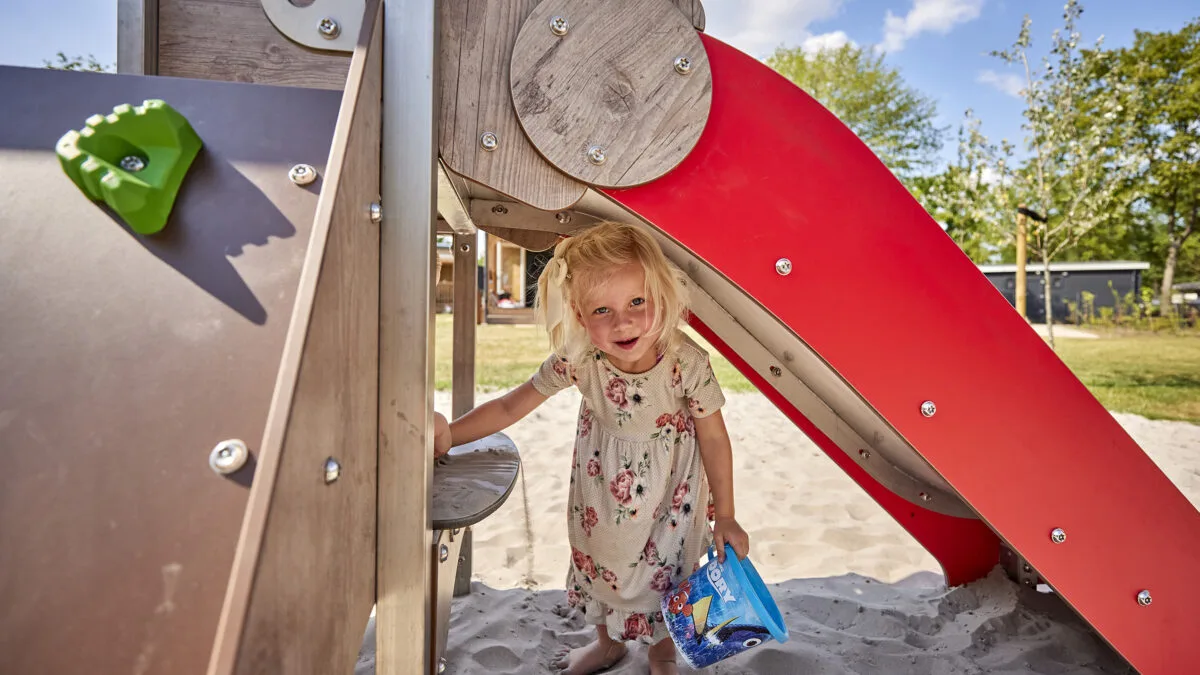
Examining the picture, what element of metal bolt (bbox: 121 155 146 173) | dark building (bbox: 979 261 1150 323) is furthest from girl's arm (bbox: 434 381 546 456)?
dark building (bbox: 979 261 1150 323)

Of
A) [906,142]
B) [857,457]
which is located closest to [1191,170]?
[906,142]

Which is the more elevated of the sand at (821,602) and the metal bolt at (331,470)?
the metal bolt at (331,470)

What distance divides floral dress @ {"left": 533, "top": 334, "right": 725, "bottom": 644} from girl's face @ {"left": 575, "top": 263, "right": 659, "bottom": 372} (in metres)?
0.16

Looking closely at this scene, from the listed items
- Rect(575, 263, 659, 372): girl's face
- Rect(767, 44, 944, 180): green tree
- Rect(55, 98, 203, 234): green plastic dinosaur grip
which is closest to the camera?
Rect(55, 98, 203, 234): green plastic dinosaur grip

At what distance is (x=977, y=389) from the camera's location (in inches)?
52.4

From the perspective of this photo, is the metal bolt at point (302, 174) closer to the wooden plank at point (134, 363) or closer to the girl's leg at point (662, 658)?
the wooden plank at point (134, 363)

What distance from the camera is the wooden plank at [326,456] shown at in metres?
0.63

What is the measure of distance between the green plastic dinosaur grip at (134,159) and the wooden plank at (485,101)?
409 millimetres

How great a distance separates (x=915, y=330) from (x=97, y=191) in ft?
4.71

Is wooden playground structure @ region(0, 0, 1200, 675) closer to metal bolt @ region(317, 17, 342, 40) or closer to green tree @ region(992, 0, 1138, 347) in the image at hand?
metal bolt @ region(317, 17, 342, 40)

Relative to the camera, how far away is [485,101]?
3.78 ft

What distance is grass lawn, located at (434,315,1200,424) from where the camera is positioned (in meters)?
6.68

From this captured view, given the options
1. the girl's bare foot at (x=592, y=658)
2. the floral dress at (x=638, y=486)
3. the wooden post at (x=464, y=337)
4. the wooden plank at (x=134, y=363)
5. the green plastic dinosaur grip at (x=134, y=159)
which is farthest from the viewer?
the wooden post at (x=464, y=337)

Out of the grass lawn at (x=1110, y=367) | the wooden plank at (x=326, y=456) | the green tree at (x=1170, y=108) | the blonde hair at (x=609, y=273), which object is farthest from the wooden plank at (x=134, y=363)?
the green tree at (x=1170, y=108)
